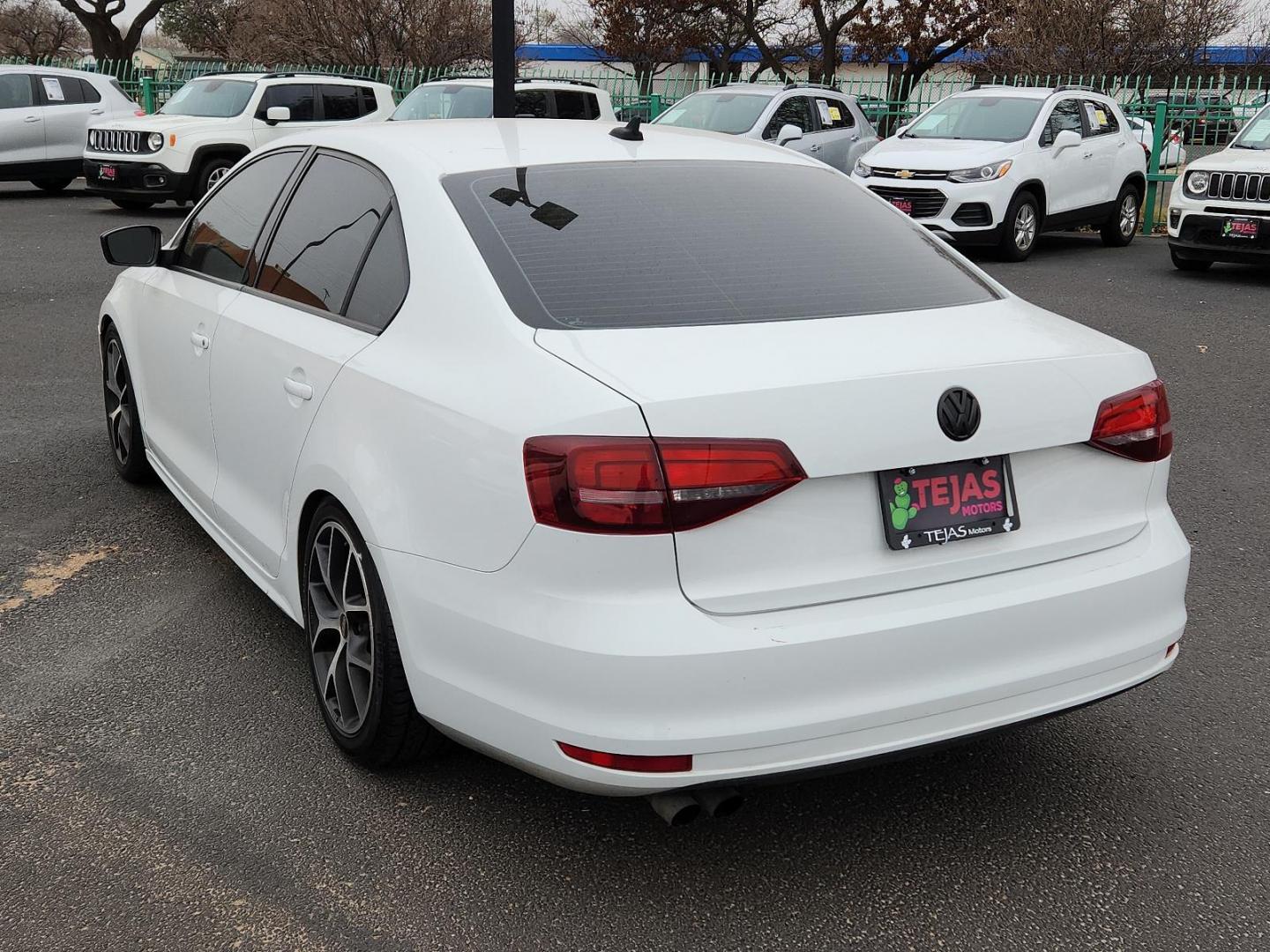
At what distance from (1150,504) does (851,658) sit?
3.22 ft

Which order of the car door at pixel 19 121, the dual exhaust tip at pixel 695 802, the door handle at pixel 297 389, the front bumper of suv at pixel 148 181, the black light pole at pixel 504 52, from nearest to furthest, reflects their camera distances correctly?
the dual exhaust tip at pixel 695 802 → the door handle at pixel 297 389 → the black light pole at pixel 504 52 → the front bumper of suv at pixel 148 181 → the car door at pixel 19 121

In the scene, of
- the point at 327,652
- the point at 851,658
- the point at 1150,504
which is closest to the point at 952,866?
the point at 851,658

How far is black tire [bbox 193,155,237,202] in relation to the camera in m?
16.6

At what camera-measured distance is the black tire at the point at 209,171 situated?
16.6 metres

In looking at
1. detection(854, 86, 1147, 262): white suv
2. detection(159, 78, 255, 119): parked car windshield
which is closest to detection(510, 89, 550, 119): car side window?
A: detection(159, 78, 255, 119): parked car windshield

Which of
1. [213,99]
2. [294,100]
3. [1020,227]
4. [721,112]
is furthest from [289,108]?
[1020,227]

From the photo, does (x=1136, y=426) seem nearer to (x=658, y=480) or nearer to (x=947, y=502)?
(x=947, y=502)

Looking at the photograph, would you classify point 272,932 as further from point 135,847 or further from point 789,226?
point 789,226

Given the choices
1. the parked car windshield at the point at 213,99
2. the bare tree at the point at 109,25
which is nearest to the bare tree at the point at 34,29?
the bare tree at the point at 109,25

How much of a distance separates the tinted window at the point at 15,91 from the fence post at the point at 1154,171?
50.6ft

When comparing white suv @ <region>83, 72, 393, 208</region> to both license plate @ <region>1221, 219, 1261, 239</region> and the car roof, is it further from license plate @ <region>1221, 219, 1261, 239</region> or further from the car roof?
the car roof

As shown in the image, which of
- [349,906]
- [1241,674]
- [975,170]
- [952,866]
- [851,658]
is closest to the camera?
[851,658]

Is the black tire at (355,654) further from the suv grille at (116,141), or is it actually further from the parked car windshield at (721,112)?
the suv grille at (116,141)

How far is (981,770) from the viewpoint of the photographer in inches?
139
